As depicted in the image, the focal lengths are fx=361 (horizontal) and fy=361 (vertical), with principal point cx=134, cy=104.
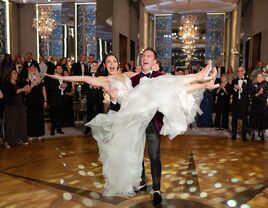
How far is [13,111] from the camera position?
5.54 metres

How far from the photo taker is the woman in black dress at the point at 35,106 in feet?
19.9

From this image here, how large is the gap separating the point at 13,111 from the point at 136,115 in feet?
10.7

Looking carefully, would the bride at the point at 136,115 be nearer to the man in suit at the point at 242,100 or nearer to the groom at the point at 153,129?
the groom at the point at 153,129

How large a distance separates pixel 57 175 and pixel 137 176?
134 centimetres

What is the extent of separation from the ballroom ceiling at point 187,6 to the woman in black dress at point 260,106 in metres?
9.36

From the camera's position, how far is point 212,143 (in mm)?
5879

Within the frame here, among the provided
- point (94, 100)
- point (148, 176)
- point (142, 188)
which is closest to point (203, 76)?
point (142, 188)

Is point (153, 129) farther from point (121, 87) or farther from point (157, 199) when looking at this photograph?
point (157, 199)

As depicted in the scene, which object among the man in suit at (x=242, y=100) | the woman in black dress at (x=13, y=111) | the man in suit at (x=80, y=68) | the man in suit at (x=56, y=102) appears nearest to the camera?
the woman in black dress at (x=13, y=111)

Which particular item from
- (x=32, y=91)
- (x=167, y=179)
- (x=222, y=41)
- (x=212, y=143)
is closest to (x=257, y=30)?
(x=222, y=41)

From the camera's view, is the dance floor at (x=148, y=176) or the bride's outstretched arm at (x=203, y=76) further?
the dance floor at (x=148, y=176)

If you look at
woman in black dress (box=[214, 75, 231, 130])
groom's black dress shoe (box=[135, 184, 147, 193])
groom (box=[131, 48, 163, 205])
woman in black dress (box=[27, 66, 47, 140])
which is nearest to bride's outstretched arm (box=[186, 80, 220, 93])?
groom (box=[131, 48, 163, 205])

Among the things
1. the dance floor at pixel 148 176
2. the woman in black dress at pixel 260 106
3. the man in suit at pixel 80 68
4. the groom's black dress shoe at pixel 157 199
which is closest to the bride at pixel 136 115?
the groom's black dress shoe at pixel 157 199

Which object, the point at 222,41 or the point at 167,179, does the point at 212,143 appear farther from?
the point at 222,41
